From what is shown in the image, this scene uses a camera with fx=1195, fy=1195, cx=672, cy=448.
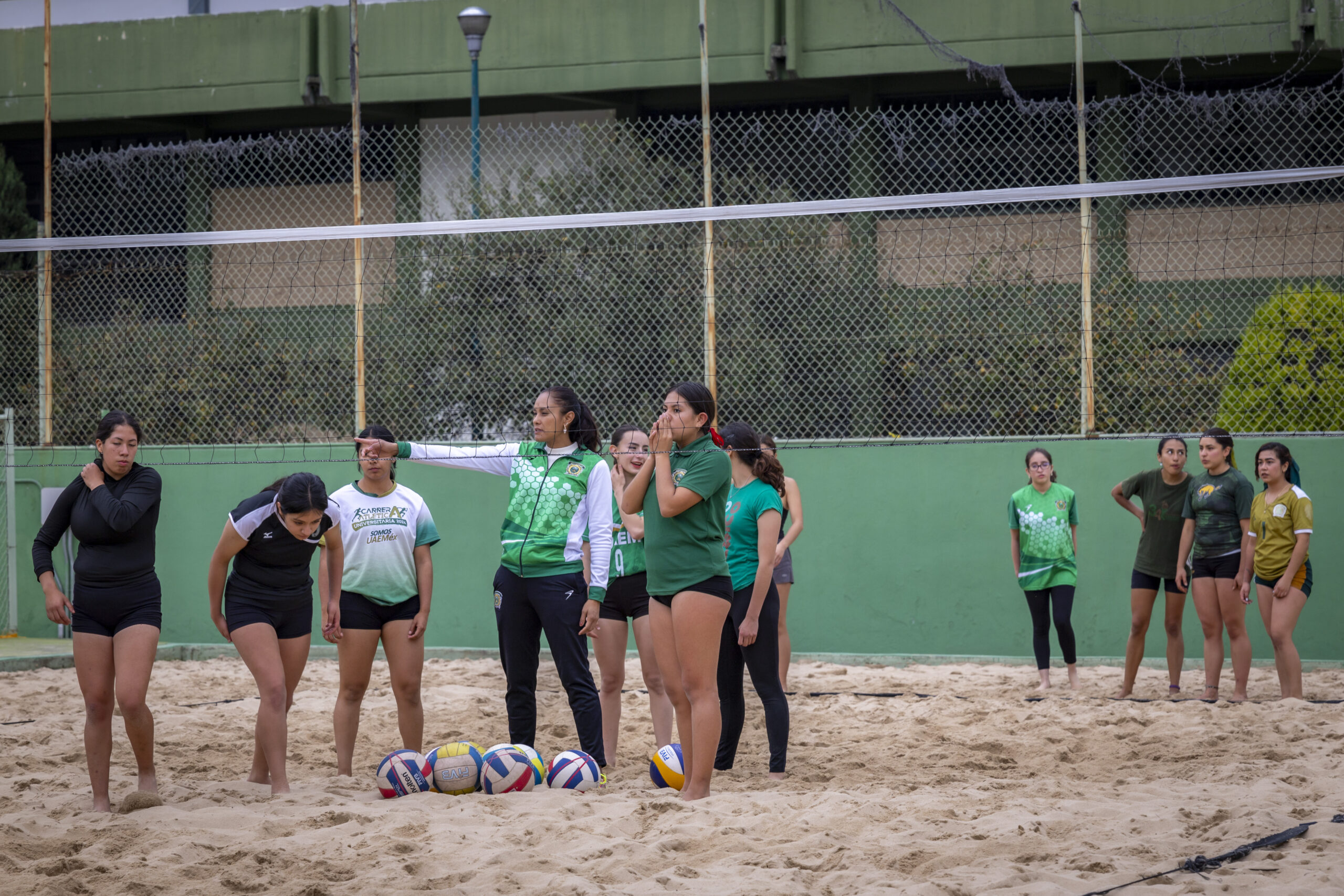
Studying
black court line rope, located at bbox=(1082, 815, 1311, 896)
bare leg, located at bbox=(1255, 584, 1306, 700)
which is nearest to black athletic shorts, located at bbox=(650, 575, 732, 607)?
black court line rope, located at bbox=(1082, 815, 1311, 896)

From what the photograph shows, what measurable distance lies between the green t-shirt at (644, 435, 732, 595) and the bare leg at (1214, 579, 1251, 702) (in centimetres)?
362

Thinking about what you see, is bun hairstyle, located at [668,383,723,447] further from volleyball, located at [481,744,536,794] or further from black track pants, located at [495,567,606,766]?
volleyball, located at [481,744,536,794]

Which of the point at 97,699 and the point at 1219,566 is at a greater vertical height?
the point at 1219,566

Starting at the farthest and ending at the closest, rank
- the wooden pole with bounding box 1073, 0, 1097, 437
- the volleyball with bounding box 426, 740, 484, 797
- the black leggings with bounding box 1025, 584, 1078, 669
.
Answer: the wooden pole with bounding box 1073, 0, 1097, 437 < the black leggings with bounding box 1025, 584, 1078, 669 < the volleyball with bounding box 426, 740, 484, 797

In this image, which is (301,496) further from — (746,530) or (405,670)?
(746,530)

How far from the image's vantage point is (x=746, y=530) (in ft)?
16.8

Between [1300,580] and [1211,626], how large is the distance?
53 centimetres

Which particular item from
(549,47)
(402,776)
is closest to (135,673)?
(402,776)

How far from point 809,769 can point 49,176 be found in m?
7.64

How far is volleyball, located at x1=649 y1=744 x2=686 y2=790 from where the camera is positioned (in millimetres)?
4668

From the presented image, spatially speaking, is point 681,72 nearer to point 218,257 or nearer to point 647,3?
point 647,3

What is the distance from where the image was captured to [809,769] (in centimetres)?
531

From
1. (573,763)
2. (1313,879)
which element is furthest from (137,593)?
(1313,879)

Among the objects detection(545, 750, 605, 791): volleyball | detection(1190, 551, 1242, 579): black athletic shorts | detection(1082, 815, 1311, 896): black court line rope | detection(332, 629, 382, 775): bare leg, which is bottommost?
detection(545, 750, 605, 791): volleyball
